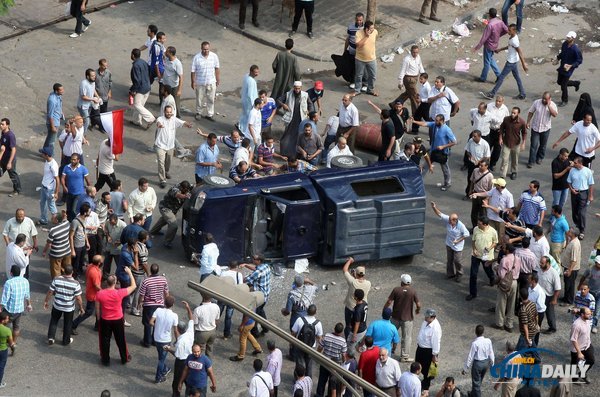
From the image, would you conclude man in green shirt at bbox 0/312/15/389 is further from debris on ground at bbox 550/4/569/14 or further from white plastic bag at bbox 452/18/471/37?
debris on ground at bbox 550/4/569/14

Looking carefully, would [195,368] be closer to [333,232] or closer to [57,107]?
[333,232]

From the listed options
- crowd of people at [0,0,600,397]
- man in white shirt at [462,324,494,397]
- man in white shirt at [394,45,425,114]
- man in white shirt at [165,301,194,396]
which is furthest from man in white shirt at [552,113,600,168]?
man in white shirt at [165,301,194,396]

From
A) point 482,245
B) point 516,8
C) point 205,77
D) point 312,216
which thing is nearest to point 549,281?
point 482,245

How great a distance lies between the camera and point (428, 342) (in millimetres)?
18203

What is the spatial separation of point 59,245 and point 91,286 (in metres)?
1.23

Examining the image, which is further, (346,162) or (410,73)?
(410,73)

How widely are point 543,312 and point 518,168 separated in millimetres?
5518

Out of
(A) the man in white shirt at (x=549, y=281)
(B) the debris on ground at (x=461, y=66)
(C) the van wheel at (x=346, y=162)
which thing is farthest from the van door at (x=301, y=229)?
(B) the debris on ground at (x=461, y=66)

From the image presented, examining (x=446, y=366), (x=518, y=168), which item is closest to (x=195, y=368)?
(x=446, y=366)

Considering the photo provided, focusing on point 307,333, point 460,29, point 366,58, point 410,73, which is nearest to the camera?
point 307,333

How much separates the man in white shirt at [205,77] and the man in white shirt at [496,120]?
5247 millimetres

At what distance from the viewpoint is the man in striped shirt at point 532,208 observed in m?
21.4

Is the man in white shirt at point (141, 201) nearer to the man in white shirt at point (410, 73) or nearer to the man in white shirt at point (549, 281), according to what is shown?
the man in white shirt at point (549, 281)

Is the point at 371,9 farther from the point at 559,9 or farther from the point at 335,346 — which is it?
the point at 335,346
